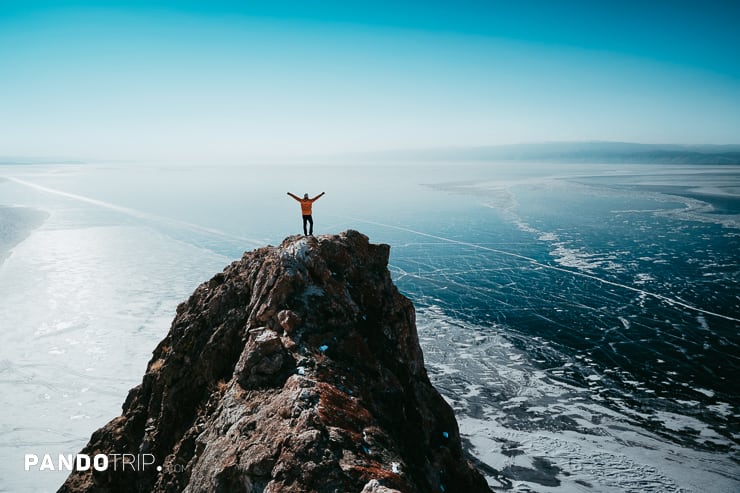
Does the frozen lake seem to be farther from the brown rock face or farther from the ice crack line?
the brown rock face

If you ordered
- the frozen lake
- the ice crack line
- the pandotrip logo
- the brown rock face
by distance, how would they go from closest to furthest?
1. the brown rock face
2. the pandotrip logo
3. the frozen lake
4. the ice crack line

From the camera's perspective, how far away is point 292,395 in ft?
22.2

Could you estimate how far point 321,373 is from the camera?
739cm

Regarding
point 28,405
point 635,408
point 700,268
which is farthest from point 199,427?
point 700,268

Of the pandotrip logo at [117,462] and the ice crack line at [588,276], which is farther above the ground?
the pandotrip logo at [117,462]

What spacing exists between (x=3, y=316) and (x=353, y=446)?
102 ft

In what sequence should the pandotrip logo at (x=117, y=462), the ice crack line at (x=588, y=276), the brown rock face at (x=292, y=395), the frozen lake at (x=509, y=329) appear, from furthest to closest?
the ice crack line at (x=588, y=276) < the frozen lake at (x=509, y=329) < the pandotrip logo at (x=117, y=462) < the brown rock face at (x=292, y=395)

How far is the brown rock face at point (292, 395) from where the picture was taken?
6.15 meters

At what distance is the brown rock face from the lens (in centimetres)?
615

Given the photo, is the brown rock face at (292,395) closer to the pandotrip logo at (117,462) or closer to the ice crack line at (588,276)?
the pandotrip logo at (117,462)

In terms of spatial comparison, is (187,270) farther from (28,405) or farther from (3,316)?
(28,405)

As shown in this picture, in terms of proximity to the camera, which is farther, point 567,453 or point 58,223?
point 58,223

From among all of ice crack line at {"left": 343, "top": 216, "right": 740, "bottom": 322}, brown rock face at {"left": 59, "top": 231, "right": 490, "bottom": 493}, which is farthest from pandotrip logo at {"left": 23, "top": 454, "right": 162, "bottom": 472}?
ice crack line at {"left": 343, "top": 216, "right": 740, "bottom": 322}

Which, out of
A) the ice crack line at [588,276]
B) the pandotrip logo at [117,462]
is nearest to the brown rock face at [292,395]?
the pandotrip logo at [117,462]
